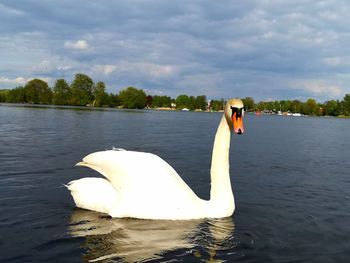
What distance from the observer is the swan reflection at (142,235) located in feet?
21.9

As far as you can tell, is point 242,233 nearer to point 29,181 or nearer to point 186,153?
point 29,181

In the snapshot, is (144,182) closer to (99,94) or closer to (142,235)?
(142,235)

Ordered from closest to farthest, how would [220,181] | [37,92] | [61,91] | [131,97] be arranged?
[220,181] < [37,92] < [61,91] < [131,97]

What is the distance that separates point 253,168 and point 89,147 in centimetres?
942

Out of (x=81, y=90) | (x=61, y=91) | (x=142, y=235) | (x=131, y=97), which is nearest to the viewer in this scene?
(x=142, y=235)

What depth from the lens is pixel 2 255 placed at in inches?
249

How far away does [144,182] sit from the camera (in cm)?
786

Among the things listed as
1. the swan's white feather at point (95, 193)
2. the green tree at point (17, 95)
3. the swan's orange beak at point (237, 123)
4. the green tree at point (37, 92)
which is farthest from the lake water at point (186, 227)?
the green tree at point (17, 95)

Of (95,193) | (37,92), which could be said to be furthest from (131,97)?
(95,193)

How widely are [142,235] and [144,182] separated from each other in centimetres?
98

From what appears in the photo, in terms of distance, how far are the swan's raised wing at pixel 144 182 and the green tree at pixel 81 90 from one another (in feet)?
560

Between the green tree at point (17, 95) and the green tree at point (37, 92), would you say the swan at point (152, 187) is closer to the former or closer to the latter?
the green tree at point (37, 92)

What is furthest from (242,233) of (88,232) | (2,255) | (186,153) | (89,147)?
(89,147)

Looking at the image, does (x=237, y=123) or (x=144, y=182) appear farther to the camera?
(x=144, y=182)
